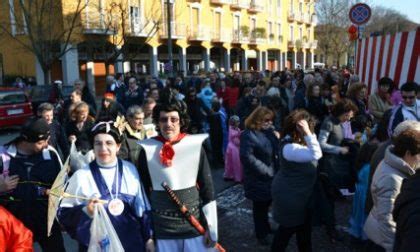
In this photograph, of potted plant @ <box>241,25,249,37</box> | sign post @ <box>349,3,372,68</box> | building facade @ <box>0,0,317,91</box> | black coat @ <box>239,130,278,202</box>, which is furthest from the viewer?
potted plant @ <box>241,25,249,37</box>

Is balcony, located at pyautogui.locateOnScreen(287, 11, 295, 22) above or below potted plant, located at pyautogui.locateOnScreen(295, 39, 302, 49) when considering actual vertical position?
above

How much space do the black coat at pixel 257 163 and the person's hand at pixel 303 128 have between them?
0.98m

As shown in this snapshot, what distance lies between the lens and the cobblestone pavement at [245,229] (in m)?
4.88

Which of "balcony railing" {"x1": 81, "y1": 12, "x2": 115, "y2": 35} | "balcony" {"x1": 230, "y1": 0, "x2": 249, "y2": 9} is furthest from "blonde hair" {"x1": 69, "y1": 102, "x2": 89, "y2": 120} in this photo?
"balcony" {"x1": 230, "y1": 0, "x2": 249, "y2": 9}

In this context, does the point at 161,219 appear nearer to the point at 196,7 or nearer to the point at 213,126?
the point at 213,126

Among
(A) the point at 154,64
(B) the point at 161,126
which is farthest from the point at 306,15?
(B) the point at 161,126

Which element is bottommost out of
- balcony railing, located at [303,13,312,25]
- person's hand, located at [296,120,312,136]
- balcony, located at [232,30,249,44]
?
person's hand, located at [296,120,312,136]

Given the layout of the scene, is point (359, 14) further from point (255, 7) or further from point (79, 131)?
point (255, 7)

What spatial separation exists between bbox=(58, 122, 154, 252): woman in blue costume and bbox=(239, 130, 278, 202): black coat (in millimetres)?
1914

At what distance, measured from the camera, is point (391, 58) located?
8.38 m

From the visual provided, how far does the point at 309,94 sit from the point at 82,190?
20.1 feet

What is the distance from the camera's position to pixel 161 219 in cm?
320

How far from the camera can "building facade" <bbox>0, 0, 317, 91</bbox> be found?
84.8 feet

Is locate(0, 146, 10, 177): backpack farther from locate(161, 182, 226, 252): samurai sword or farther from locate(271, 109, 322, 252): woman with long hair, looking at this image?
locate(271, 109, 322, 252): woman with long hair
